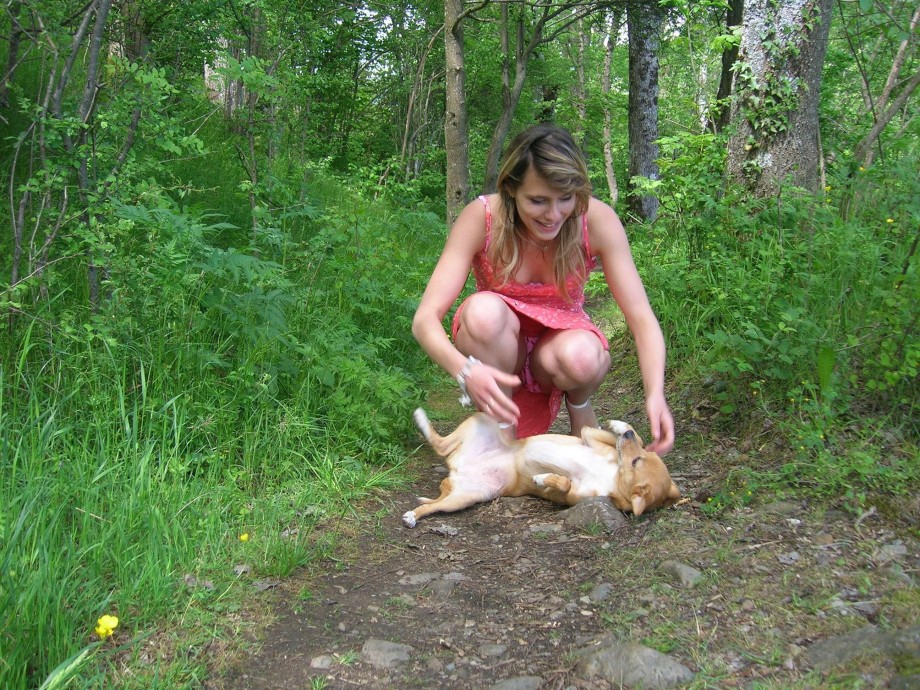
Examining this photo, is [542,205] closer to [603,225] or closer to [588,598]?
[603,225]

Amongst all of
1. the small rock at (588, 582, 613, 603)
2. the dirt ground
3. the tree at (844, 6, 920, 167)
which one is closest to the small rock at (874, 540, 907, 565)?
the dirt ground

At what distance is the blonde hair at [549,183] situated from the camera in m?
2.76

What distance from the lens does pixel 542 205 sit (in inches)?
112

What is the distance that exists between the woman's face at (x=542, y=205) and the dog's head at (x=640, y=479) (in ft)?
2.76

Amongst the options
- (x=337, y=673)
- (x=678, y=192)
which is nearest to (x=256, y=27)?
(x=678, y=192)

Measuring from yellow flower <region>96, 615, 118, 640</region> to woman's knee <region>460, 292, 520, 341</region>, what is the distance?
1677 mm

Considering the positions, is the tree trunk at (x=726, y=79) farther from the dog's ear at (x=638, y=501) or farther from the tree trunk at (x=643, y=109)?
the dog's ear at (x=638, y=501)

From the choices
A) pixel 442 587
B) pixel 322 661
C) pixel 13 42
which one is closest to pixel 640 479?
pixel 442 587

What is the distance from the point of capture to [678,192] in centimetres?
439

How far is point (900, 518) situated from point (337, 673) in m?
1.84

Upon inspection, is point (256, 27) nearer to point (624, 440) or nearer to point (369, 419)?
point (369, 419)

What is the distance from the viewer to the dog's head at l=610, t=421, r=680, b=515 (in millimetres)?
2801

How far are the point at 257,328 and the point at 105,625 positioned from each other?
171 cm

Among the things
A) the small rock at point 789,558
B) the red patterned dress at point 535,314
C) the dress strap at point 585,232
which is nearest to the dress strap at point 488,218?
the red patterned dress at point 535,314
